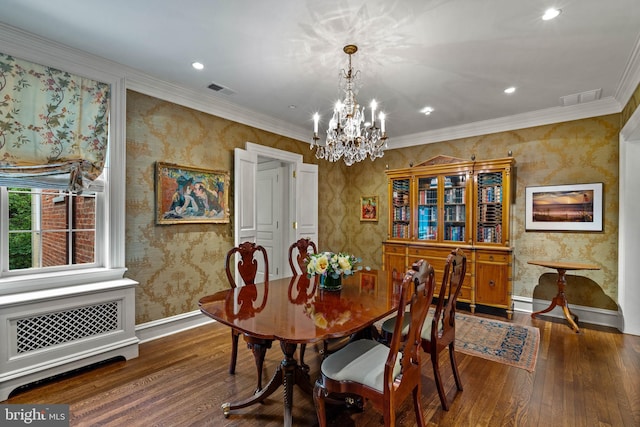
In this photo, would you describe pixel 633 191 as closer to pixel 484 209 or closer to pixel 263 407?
pixel 484 209

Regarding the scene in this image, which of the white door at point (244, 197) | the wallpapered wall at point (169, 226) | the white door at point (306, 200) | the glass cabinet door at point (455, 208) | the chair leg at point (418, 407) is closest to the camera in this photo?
the chair leg at point (418, 407)

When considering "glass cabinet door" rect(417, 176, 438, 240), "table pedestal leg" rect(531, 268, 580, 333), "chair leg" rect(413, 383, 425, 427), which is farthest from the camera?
Answer: "glass cabinet door" rect(417, 176, 438, 240)

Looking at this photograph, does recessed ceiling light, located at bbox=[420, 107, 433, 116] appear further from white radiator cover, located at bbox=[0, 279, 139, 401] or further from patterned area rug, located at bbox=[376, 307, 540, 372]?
white radiator cover, located at bbox=[0, 279, 139, 401]

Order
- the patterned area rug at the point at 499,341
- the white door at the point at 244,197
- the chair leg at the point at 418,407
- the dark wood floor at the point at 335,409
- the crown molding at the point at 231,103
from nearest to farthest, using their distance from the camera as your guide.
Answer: the chair leg at the point at 418,407 < the dark wood floor at the point at 335,409 < the crown molding at the point at 231,103 < the patterned area rug at the point at 499,341 < the white door at the point at 244,197

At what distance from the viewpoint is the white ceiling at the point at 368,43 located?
2.02m

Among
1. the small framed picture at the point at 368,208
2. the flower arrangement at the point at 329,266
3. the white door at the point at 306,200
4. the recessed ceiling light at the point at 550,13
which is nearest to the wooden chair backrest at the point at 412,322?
the flower arrangement at the point at 329,266

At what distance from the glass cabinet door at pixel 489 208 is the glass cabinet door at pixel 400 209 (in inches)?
39.5

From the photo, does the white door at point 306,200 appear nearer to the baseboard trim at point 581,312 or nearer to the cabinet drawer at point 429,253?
the cabinet drawer at point 429,253

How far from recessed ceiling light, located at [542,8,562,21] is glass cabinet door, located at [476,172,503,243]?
221 centimetres

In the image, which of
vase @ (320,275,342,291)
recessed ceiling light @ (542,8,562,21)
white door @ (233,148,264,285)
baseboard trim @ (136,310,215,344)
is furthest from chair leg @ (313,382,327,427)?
recessed ceiling light @ (542,8,562,21)

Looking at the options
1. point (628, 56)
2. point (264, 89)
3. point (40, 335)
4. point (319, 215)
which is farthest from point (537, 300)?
point (40, 335)

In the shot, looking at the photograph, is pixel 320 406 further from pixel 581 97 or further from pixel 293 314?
pixel 581 97

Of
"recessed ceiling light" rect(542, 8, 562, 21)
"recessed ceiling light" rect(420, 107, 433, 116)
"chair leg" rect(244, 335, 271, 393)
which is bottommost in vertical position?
"chair leg" rect(244, 335, 271, 393)

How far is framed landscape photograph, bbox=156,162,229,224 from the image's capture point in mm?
Result: 3164
